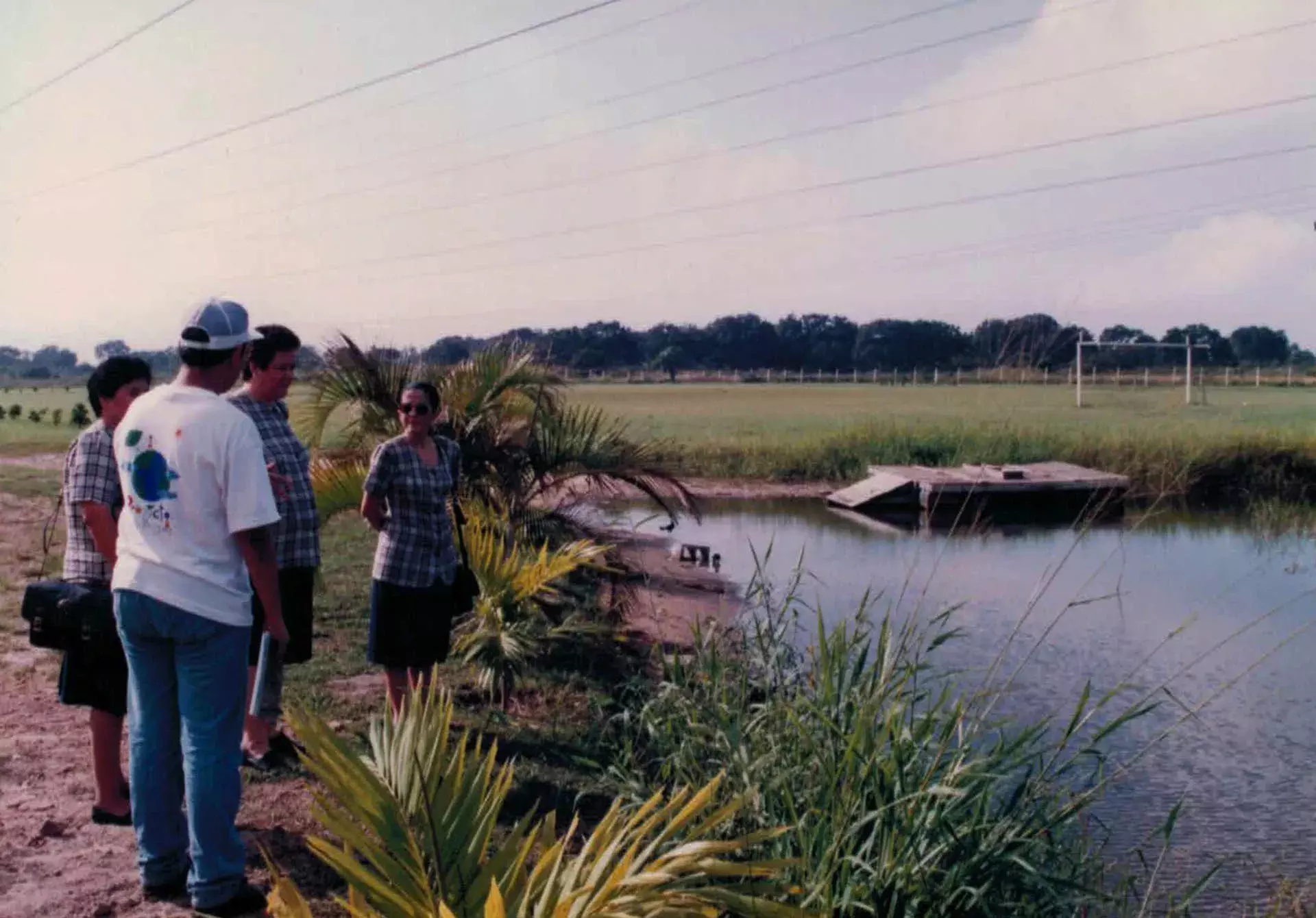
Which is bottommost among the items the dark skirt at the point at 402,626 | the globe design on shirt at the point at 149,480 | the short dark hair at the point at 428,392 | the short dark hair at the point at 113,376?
the dark skirt at the point at 402,626

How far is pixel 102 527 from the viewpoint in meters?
4.09

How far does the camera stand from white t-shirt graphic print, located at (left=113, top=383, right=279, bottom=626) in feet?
11.6

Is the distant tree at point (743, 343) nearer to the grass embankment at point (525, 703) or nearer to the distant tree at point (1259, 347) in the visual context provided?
the distant tree at point (1259, 347)

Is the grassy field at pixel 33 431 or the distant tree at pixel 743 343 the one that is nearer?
the grassy field at pixel 33 431

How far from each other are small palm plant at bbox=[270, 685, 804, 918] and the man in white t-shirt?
3.30 ft

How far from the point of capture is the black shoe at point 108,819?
15.0ft

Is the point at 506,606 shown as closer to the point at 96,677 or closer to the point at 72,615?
the point at 96,677

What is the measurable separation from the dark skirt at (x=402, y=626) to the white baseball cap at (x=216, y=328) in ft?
6.62

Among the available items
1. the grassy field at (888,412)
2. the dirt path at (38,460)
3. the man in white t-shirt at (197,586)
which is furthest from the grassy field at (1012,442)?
the man in white t-shirt at (197,586)

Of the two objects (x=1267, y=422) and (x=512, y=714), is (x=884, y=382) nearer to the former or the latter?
(x=1267, y=422)

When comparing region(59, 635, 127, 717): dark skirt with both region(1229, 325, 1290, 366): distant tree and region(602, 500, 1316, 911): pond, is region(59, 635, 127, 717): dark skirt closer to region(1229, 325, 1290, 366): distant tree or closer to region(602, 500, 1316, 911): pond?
region(602, 500, 1316, 911): pond

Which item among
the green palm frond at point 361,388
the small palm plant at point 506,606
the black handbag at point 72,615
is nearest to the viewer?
the black handbag at point 72,615

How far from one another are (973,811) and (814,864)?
22.6 inches

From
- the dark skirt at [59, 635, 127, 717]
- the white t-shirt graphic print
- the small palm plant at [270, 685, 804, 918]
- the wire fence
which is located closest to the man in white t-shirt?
the white t-shirt graphic print
